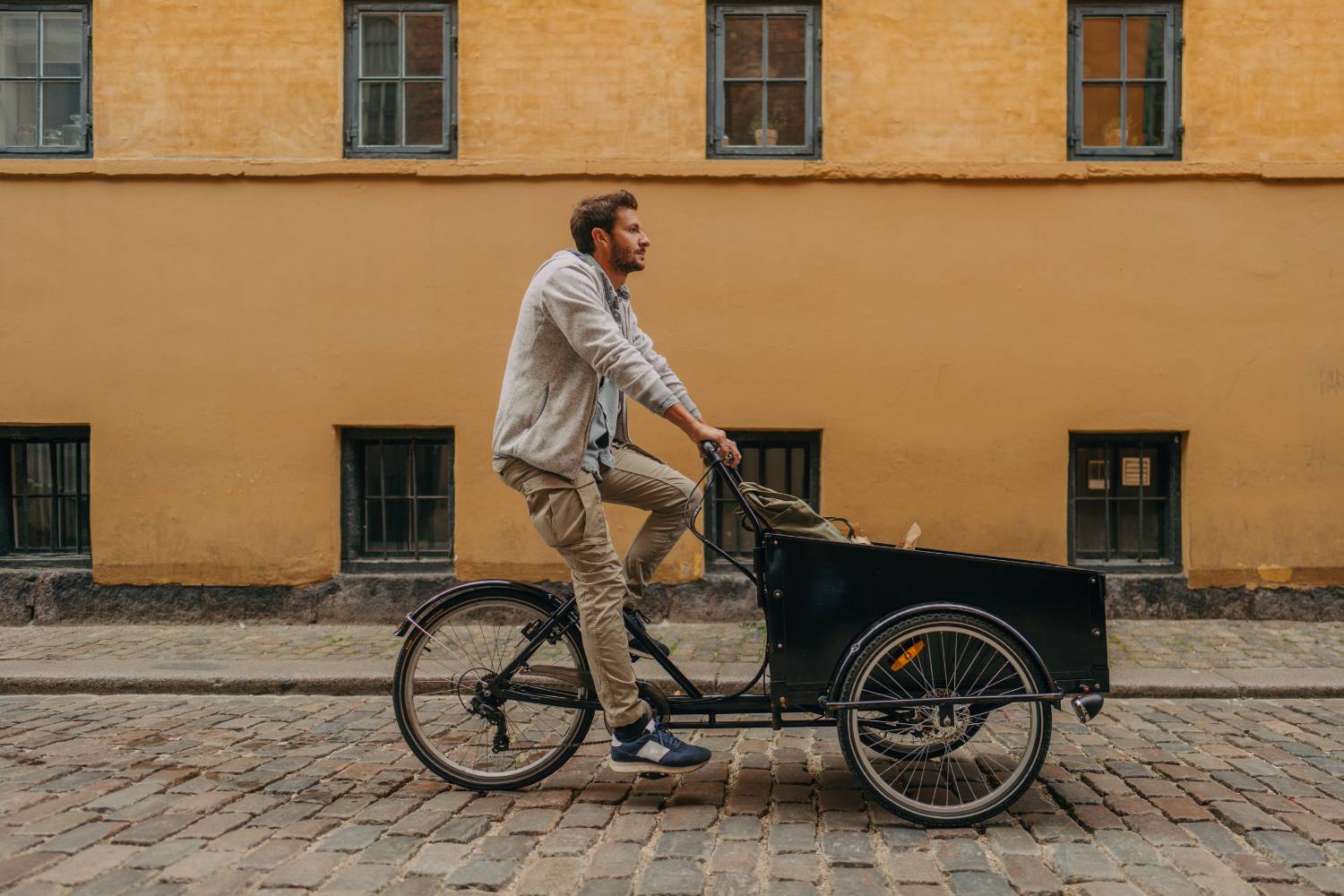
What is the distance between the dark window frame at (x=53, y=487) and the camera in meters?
8.22

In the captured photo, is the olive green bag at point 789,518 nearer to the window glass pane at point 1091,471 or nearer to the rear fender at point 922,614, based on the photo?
the rear fender at point 922,614

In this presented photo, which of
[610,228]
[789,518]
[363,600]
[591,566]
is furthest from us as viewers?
[363,600]

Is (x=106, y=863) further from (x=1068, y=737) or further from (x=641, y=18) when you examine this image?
(x=641, y=18)

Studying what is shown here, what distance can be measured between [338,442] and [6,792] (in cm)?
426

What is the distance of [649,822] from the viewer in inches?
152

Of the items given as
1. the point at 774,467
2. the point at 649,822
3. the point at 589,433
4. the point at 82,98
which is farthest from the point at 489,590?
the point at 82,98

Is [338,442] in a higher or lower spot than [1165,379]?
lower

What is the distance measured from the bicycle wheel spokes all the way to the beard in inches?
51.4

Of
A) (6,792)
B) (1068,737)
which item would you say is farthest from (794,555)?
(6,792)

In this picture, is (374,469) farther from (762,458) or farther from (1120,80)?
(1120,80)

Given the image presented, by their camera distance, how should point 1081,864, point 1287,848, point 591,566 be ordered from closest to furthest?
point 1081,864, point 1287,848, point 591,566

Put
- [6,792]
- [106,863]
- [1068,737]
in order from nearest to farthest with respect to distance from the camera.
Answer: [106,863], [6,792], [1068,737]

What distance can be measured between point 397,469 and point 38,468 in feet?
8.73

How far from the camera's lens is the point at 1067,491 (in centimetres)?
812
